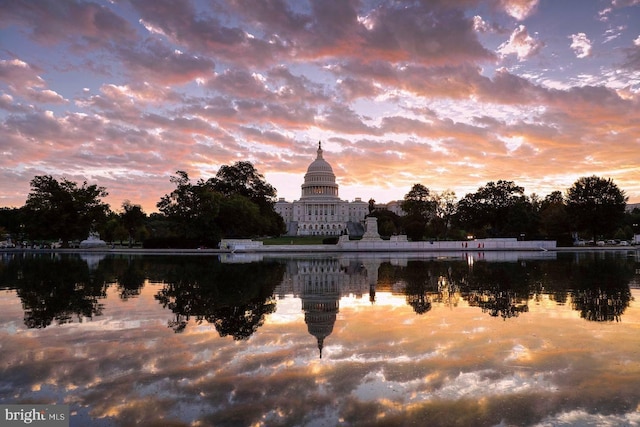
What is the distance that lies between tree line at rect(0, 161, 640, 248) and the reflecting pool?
154 ft

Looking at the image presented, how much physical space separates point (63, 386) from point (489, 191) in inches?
3260

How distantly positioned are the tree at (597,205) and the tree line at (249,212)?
0.13 metres

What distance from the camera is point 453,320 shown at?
1252 cm

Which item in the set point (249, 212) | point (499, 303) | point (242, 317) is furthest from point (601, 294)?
point (249, 212)

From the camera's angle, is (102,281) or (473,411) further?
(102,281)

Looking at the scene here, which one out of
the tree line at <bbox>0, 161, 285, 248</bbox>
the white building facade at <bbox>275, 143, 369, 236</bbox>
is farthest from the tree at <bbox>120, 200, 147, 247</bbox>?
the white building facade at <bbox>275, 143, 369, 236</bbox>

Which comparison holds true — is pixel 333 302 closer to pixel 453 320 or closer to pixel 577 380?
pixel 453 320

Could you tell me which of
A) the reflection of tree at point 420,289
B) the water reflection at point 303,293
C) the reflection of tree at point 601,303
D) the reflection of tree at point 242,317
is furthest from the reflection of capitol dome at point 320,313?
the reflection of tree at point 601,303

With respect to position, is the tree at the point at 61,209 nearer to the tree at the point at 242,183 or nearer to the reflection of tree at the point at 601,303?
the tree at the point at 242,183

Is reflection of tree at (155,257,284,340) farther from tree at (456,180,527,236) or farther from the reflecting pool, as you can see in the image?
tree at (456,180,527,236)

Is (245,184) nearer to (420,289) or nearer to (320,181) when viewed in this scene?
(420,289)

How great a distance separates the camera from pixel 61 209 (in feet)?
227

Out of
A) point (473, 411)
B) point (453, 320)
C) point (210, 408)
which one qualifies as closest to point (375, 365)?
point (473, 411)

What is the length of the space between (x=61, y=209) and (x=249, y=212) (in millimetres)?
27561
